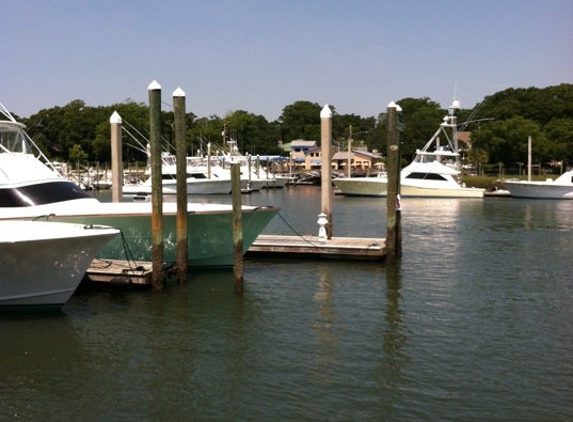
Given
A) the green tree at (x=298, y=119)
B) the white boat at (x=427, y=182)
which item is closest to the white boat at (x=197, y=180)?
the white boat at (x=427, y=182)

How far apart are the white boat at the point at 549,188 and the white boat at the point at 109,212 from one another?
4351cm

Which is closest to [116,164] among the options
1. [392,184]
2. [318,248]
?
[318,248]

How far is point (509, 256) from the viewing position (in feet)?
79.4

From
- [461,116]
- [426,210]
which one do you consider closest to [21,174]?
[426,210]

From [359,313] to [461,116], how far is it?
11262 centimetres

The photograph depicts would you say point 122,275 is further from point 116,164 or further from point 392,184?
point 392,184

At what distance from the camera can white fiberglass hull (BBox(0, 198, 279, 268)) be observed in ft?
57.8

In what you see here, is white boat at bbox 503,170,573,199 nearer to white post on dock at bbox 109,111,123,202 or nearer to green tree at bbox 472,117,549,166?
green tree at bbox 472,117,549,166

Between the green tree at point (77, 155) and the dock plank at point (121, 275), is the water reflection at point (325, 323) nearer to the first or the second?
the dock plank at point (121, 275)

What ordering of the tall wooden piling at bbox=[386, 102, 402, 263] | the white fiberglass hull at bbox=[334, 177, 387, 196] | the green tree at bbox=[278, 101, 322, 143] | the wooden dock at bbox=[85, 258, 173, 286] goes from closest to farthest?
the wooden dock at bbox=[85, 258, 173, 286] < the tall wooden piling at bbox=[386, 102, 402, 263] < the white fiberglass hull at bbox=[334, 177, 387, 196] < the green tree at bbox=[278, 101, 322, 143]

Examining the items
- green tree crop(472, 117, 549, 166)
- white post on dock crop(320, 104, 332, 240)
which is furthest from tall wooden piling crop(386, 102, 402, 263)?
green tree crop(472, 117, 549, 166)

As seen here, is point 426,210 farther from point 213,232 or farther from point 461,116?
point 461,116

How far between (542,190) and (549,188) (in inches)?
A: 22.3

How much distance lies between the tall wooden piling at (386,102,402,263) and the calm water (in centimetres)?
78
